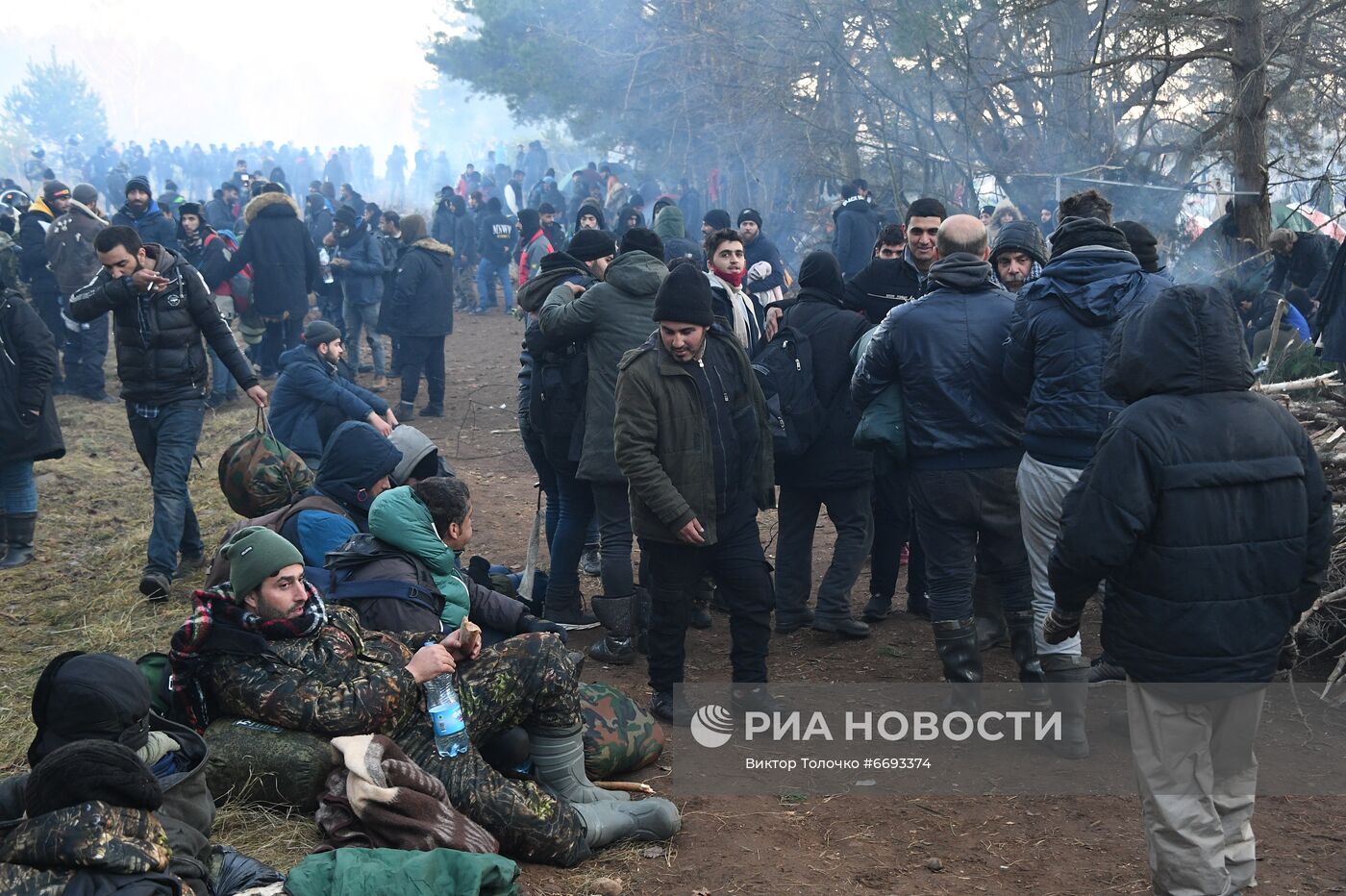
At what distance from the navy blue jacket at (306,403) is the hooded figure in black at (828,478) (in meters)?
3.05

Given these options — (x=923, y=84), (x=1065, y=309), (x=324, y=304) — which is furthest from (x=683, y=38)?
(x=1065, y=309)

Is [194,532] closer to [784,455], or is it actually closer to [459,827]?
[784,455]

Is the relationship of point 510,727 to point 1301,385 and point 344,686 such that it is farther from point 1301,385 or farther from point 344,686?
point 1301,385

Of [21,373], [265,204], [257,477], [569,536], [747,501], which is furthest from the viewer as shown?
[265,204]

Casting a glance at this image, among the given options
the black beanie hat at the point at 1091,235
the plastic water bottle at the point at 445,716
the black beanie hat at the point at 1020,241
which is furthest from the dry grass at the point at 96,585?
the black beanie hat at the point at 1020,241

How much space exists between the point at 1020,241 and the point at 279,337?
32.4 feet

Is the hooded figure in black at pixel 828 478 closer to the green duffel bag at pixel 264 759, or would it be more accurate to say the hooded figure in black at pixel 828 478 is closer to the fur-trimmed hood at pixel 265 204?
the green duffel bag at pixel 264 759

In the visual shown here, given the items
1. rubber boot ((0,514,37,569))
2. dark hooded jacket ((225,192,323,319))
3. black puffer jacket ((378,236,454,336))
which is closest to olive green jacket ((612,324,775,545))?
rubber boot ((0,514,37,569))

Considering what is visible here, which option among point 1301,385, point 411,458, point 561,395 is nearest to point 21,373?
point 411,458

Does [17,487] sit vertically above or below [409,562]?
below

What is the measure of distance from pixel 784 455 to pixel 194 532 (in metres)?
3.93

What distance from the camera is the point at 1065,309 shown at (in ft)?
15.8

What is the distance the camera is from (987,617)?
610 centimetres

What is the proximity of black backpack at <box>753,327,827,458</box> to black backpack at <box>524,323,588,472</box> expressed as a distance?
980 millimetres
